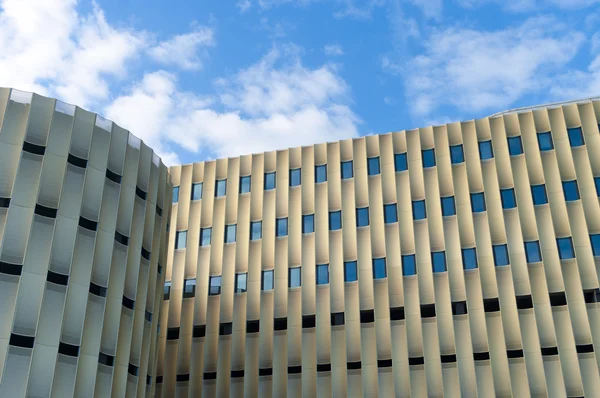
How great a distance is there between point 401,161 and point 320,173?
725 centimetres

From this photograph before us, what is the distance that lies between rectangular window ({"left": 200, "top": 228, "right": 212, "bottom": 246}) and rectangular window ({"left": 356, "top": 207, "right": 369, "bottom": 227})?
44.7ft

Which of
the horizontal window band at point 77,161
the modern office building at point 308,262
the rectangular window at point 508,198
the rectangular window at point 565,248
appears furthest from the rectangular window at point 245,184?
the rectangular window at point 565,248

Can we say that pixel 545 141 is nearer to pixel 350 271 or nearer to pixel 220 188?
pixel 350 271

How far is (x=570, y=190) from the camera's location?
48.8 m

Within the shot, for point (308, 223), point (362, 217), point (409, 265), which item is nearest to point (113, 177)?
point (308, 223)

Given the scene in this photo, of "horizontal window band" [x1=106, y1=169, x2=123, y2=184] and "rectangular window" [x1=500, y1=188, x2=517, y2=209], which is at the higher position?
"rectangular window" [x1=500, y1=188, x2=517, y2=209]

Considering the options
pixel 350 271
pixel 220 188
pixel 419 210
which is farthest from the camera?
pixel 220 188

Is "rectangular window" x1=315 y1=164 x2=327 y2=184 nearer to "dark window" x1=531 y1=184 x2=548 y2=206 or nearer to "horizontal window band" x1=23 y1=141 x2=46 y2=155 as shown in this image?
"dark window" x1=531 y1=184 x2=548 y2=206

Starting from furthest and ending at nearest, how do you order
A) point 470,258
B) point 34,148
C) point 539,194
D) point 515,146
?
point 515,146
point 539,194
point 470,258
point 34,148

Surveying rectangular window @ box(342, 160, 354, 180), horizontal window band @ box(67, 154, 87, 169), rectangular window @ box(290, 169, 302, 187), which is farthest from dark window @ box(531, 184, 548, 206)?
horizontal window band @ box(67, 154, 87, 169)

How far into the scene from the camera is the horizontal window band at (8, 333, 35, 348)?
1282 inches

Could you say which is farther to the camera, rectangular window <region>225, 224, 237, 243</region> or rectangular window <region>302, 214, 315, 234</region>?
rectangular window <region>225, 224, 237, 243</region>

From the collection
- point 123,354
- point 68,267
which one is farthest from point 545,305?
point 68,267

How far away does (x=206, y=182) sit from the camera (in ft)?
194
